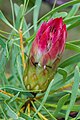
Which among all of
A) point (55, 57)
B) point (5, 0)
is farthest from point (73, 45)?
point (5, 0)

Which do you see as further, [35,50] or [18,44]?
[18,44]

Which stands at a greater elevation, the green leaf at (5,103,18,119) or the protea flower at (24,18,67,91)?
the protea flower at (24,18,67,91)

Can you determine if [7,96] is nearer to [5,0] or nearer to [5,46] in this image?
[5,46]

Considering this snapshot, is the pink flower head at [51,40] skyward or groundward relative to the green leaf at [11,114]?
skyward

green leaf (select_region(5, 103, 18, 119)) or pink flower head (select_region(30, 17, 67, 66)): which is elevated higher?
pink flower head (select_region(30, 17, 67, 66))

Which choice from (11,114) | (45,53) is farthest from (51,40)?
(11,114)

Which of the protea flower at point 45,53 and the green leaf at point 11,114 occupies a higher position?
the protea flower at point 45,53
